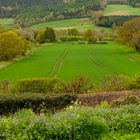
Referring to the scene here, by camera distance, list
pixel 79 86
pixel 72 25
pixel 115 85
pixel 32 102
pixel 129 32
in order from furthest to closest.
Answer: pixel 72 25 < pixel 129 32 < pixel 115 85 < pixel 79 86 < pixel 32 102

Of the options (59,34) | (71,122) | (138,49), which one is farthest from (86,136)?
(59,34)

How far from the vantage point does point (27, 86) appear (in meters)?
39.2

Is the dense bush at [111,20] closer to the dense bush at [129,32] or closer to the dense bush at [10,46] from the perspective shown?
the dense bush at [129,32]

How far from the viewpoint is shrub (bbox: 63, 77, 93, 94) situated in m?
38.3

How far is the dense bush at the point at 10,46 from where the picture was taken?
98.0 m

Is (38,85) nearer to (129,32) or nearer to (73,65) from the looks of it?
(73,65)

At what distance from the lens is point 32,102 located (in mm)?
24062

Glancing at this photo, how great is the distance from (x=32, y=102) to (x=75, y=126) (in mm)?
12599

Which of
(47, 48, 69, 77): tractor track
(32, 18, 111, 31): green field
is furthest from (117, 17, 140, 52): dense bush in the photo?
(32, 18, 111, 31): green field

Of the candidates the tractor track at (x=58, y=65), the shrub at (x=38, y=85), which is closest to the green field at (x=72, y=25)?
the tractor track at (x=58, y=65)

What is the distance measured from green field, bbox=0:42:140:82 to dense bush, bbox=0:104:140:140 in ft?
169

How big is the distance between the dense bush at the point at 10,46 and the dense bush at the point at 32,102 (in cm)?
7374

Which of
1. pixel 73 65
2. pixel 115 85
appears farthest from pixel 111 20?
pixel 115 85

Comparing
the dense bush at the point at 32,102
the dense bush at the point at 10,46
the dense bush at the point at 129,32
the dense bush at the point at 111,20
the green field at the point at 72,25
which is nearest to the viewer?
the dense bush at the point at 32,102
